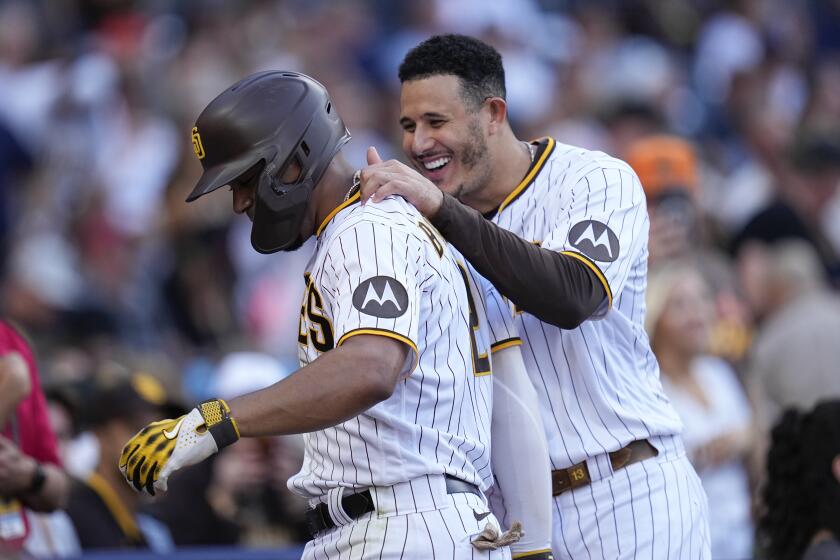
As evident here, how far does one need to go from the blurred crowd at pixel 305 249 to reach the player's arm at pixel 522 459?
148 cm

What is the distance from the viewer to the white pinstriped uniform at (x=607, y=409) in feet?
13.3

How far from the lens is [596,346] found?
160 inches

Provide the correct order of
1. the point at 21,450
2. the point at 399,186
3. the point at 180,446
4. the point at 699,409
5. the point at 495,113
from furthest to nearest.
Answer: the point at 699,409, the point at 21,450, the point at 495,113, the point at 399,186, the point at 180,446

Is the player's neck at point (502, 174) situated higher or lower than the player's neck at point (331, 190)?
higher

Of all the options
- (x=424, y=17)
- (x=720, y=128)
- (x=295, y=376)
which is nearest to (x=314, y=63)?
(x=424, y=17)

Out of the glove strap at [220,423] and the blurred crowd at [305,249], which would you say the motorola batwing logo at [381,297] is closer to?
the glove strap at [220,423]

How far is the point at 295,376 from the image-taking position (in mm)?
3215

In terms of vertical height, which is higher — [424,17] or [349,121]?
[424,17]

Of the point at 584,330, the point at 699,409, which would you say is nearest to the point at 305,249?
the point at 699,409

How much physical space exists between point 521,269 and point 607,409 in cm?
60

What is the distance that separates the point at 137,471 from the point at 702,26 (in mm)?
12225

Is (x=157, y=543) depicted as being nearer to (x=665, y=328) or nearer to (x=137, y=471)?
(x=665, y=328)

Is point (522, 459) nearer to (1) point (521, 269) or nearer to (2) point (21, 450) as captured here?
(1) point (521, 269)

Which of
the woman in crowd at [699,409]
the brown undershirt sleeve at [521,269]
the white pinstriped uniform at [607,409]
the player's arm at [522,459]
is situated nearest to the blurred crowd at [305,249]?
the woman in crowd at [699,409]
